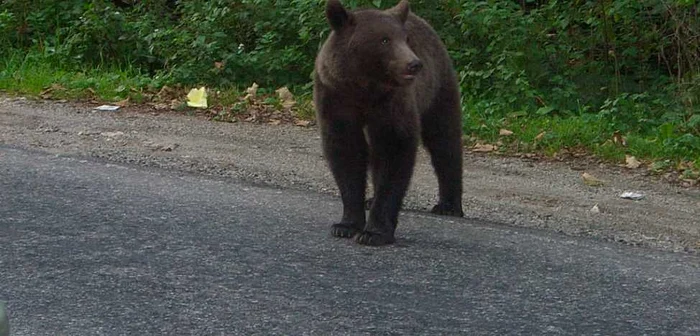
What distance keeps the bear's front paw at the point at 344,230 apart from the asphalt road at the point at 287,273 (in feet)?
0.24

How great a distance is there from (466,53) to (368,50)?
5.87 m

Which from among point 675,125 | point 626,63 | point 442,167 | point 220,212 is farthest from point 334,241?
point 626,63

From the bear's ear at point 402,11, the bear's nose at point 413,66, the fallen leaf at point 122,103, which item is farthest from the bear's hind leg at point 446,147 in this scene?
the fallen leaf at point 122,103

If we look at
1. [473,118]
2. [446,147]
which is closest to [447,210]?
[446,147]

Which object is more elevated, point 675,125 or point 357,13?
point 357,13

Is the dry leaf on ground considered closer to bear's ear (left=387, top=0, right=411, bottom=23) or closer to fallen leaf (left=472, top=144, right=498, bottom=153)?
fallen leaf (left=472, top=144, right=498, bottom=153)

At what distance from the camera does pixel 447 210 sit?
7.46 meters

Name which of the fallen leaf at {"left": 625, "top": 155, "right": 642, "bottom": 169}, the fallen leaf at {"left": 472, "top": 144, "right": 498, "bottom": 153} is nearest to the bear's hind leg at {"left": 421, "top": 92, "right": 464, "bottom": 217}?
the fallen leaf at {"left": 472, "top": 144, "right": 498, "bottom": 153}

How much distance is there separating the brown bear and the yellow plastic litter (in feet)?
14.2

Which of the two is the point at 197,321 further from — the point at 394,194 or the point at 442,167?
the point at 442,167

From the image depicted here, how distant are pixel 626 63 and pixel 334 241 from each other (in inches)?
277

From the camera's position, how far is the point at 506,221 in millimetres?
7305

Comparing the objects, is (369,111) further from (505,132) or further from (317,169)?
(505,132)

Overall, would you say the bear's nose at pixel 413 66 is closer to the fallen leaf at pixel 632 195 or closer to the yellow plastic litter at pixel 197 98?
the fallen leaf at pixel 632 195
